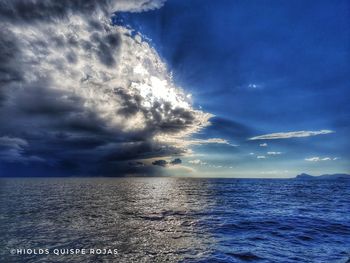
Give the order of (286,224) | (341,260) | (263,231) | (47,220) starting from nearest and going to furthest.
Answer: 1. (341,260)
2. (263,231)
3. (286,224)
4. (47,220)

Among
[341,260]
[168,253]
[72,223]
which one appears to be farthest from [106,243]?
[341,260]

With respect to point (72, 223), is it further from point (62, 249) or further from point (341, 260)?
point (341, 260)

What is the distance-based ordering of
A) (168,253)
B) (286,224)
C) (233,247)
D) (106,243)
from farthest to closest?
(286,224) → (106,243) → (233,247) → (168,253)

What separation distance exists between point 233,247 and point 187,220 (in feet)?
43.7

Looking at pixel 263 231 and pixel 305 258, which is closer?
pixel 305 258

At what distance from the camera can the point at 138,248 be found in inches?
758

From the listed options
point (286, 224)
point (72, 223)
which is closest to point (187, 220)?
point (286, 224)

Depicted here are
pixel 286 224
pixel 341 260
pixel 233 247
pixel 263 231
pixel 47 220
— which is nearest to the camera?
pixel 341 260

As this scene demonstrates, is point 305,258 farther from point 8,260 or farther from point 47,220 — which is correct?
point 47,220

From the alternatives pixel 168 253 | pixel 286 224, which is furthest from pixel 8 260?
pixel 286 224

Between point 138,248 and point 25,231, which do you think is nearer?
point 138,248

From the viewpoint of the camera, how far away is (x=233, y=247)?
754 inches

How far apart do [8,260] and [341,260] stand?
24513mm

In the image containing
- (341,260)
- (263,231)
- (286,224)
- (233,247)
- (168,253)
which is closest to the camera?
(341,260)
